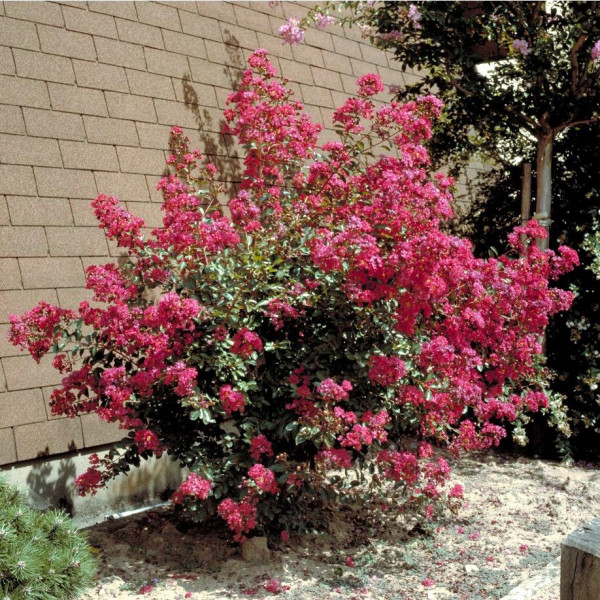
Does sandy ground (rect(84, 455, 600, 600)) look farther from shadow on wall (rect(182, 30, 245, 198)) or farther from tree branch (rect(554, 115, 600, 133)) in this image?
tree branch (rect(554, 115, 600, 133))

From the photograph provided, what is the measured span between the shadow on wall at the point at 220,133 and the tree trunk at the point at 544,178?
79.2 inches

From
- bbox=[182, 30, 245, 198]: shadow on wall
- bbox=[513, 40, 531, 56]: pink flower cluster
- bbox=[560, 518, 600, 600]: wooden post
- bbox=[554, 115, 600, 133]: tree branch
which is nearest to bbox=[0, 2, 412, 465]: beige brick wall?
bbox=[182, 30, 245, 198]: shadow on wall

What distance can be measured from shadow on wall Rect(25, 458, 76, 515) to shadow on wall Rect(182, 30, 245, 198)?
6.50 feet

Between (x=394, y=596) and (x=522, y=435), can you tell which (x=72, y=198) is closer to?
(x=394, y=596)

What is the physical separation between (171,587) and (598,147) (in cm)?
411

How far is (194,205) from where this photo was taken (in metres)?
3.84

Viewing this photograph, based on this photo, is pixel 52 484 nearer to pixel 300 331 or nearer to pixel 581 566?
pixel 300 331

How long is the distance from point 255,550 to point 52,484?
1.10 m

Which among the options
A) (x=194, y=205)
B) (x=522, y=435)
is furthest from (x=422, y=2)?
(x=522, y=435)

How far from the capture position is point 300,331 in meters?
3.82

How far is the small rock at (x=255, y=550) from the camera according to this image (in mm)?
3627

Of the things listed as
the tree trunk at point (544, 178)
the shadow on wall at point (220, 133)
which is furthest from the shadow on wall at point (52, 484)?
the tree trunk at point (544, 178)

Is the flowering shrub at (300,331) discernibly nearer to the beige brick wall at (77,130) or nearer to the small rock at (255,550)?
the small rock at (255,550)

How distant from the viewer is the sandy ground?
338 cm
